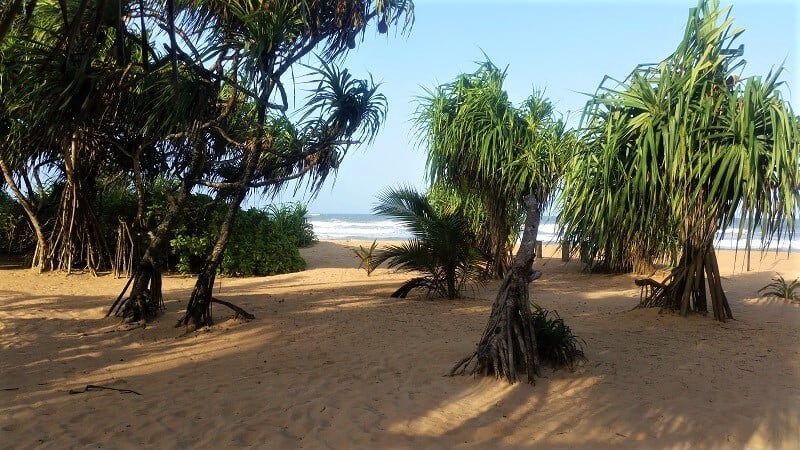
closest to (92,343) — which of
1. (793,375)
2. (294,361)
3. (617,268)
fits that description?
(294,361)

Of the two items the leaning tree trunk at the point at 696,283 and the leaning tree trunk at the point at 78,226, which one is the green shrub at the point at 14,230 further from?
the leaning tree trunk at the point at 696,283

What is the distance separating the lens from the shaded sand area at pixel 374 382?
12.4 feet

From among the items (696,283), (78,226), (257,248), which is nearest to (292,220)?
(257,248)

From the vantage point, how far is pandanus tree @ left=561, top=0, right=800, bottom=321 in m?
6.01

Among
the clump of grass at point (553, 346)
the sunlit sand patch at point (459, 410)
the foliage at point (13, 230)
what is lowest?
the sunlit sand patch at point (459, 410)

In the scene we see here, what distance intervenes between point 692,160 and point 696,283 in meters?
1.69

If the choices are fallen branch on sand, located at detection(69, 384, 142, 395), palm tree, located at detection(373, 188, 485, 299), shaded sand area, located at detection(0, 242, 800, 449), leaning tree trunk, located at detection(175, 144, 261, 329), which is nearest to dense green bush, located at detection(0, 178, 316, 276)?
→ shaded sand area, located at detection(0, 242, 800, 449)

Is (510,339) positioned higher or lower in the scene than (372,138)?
lower

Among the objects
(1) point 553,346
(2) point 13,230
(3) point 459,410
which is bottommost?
(3) point 459,410

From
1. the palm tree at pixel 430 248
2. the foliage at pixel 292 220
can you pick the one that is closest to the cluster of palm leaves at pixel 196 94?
the palm tree at pixel 430 248

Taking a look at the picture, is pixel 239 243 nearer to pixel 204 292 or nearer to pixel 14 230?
pixel 14 230

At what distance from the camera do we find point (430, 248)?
8.78m

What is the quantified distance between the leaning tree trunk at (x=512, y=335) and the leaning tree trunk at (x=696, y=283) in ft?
10.2

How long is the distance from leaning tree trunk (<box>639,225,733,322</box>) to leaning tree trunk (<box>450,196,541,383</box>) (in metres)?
3.10
